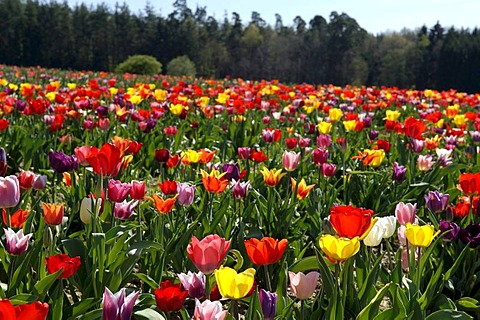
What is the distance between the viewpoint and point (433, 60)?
55.4m

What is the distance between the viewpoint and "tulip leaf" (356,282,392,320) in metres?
1.72

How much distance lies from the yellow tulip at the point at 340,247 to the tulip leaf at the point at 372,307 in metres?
0.24

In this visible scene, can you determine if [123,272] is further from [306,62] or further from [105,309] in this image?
[306,62]

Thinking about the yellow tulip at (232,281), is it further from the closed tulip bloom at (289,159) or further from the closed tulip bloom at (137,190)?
the closed tulip bloom at (289,159)

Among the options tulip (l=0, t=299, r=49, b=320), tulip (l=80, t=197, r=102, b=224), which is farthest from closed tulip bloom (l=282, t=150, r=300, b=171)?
tulip (l=0, t=299, r=49, b=320)

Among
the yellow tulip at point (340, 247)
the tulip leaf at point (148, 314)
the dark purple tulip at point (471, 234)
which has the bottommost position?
the tulip leaf at point (148, 314)

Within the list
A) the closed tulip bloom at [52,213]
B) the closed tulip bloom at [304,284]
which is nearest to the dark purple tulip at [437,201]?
the closed tulip bloom at [304,284]

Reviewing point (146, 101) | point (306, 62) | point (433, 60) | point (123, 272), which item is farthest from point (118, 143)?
point (306, 62)

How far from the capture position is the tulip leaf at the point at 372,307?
1716 millimetres

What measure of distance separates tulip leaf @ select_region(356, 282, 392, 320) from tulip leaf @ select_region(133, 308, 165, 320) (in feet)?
2.11

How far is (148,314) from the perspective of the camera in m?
1.82

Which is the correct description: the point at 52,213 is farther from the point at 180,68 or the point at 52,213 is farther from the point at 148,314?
the point at 180,68

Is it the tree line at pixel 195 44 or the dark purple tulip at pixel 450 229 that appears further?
the tree line at pixel 195 44

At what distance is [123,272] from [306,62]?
6287 centimetres
